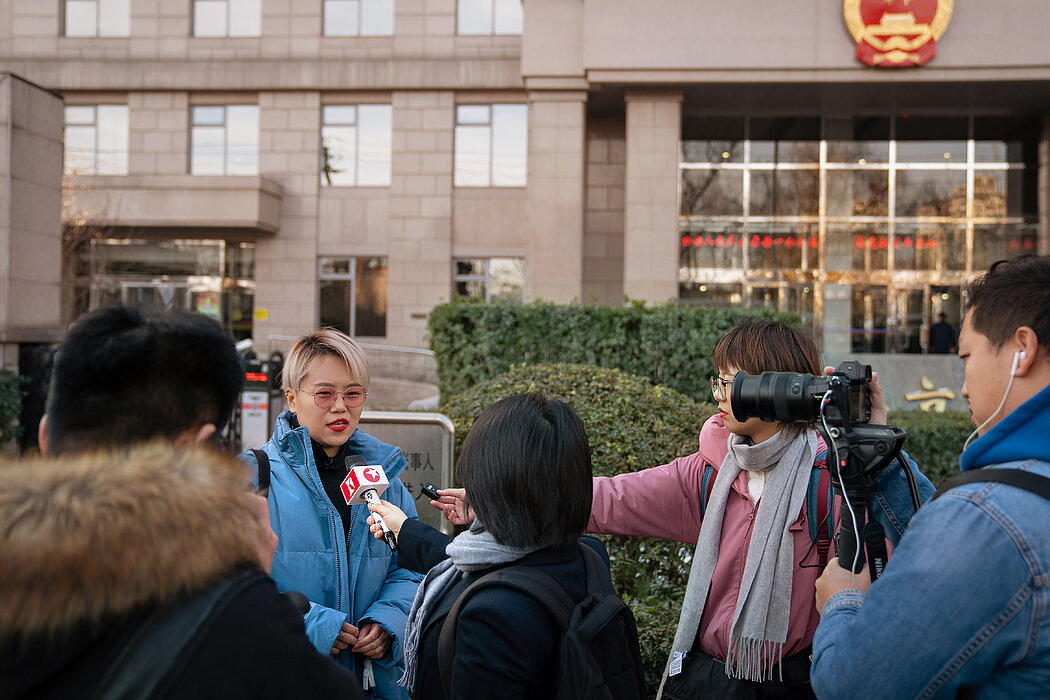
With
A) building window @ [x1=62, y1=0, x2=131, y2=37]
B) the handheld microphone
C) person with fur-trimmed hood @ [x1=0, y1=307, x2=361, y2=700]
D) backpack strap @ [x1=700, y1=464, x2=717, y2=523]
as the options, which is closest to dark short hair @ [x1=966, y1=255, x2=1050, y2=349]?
backpack strap @ [x1=700, y1=464, x2=717, y2=523]

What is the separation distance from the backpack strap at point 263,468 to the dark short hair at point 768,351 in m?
1.62

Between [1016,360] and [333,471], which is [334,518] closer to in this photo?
[333,471]

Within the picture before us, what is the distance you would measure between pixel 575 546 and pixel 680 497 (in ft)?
2.87

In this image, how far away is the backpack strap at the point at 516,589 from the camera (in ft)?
6.29

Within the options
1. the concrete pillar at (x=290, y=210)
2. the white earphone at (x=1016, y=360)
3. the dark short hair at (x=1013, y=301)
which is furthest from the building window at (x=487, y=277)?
the white earphone at (x=1016, y=360)

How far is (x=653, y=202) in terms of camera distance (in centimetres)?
1783

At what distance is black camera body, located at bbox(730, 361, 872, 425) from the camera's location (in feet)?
6.66

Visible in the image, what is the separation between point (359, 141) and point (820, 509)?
20.4 m

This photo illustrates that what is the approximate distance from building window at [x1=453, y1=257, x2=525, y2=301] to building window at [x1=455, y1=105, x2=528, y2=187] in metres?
2.03

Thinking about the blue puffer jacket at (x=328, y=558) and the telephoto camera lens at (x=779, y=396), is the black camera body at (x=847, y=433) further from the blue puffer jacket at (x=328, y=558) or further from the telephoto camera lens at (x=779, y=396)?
the blue puffer jacket at (x=328, y=558)

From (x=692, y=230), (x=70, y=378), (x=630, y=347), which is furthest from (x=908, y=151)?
(x=70, y=378)

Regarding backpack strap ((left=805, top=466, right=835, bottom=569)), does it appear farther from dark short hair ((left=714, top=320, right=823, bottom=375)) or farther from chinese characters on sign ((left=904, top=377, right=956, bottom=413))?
chinese characters on sign ((left=904, top=377, right=956, bottom=413))

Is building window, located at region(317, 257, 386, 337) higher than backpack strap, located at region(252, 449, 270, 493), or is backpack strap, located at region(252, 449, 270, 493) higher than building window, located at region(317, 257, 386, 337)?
building window, located at region(317, 257, 386, 337)

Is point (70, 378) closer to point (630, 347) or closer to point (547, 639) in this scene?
point (547, 639)
